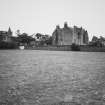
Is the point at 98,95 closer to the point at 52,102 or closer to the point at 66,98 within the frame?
the point at 66,98

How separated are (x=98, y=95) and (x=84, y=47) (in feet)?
247

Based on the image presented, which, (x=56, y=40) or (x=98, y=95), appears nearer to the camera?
(x=98, y=95)

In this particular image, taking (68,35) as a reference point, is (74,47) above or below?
below

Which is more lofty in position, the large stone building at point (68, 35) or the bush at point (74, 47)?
the large stone building at point (68, 35)

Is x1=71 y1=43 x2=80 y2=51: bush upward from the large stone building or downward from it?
downward

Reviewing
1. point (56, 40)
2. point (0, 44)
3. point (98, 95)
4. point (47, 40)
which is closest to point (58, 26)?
point (56, 40)

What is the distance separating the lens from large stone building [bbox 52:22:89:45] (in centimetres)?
9969

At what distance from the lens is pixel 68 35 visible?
100m

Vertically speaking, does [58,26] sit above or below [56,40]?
above

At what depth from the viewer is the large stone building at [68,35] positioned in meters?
99.7

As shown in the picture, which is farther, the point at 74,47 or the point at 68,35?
the point at 68,35

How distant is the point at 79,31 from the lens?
10588 centimetres

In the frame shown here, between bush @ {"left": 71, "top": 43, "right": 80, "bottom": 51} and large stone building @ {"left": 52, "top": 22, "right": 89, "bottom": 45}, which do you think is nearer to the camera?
bush @ {"left": 71, "top": 43, "right": 80, "bottom": 51}

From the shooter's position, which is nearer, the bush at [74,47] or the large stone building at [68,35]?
the bush at [74,47]
